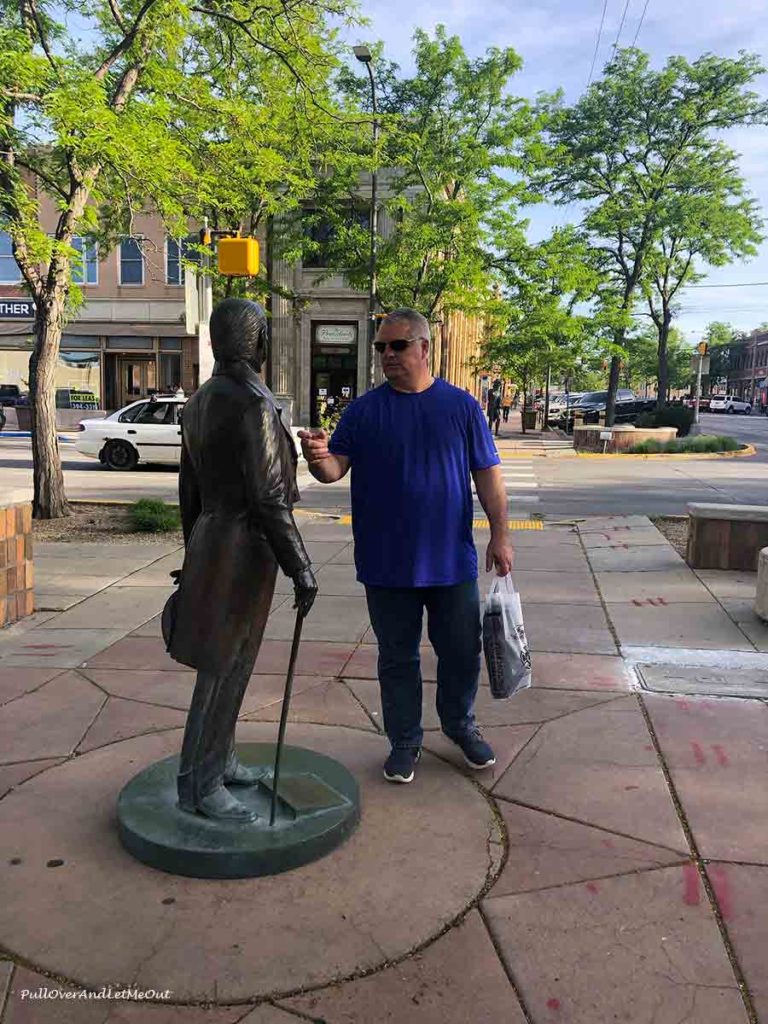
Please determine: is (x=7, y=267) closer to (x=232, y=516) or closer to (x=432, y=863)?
(x=232, y=516)

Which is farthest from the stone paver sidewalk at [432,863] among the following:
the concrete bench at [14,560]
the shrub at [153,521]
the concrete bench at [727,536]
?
the shrub at [153,521]

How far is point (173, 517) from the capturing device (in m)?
9.49

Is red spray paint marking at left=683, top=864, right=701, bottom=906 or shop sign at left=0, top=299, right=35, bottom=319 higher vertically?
shop sign at left=0, top=299, right=35, bottom=319

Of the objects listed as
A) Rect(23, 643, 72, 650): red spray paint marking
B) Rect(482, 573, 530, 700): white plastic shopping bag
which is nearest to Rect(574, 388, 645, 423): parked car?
Rect(23, 643, 72, 650): red spray paint marking

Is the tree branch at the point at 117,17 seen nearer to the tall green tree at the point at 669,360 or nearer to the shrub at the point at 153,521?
the shrub at the point at 153,521

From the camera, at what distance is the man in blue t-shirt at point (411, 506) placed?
10.2 ft

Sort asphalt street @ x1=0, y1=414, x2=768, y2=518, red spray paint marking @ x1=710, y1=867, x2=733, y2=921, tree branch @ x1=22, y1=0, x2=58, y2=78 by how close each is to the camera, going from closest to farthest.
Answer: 1. red spray paint marking @ x1=710, y1=867, x2=733, y2=921
2. tree branch @ x1=22, y1=0, x2=58, y2=78
3. asphalt street @ x1=0, y1=414, x2=768, y2=518

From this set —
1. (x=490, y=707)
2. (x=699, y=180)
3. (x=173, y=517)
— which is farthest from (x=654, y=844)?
(x=699, y=180)

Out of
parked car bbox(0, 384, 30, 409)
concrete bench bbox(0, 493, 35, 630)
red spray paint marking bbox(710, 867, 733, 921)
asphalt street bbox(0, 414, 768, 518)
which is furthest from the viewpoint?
parked car bbox(0, 384, 30, 409)

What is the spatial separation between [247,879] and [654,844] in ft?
4.58

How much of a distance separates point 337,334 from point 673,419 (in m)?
12.6

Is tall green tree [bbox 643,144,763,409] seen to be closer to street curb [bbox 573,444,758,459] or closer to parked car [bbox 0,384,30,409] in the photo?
street curb [bbox 573,444,758,459]

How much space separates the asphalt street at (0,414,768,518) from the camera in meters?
12.3

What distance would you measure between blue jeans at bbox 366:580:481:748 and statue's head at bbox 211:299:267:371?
43.1 inches
